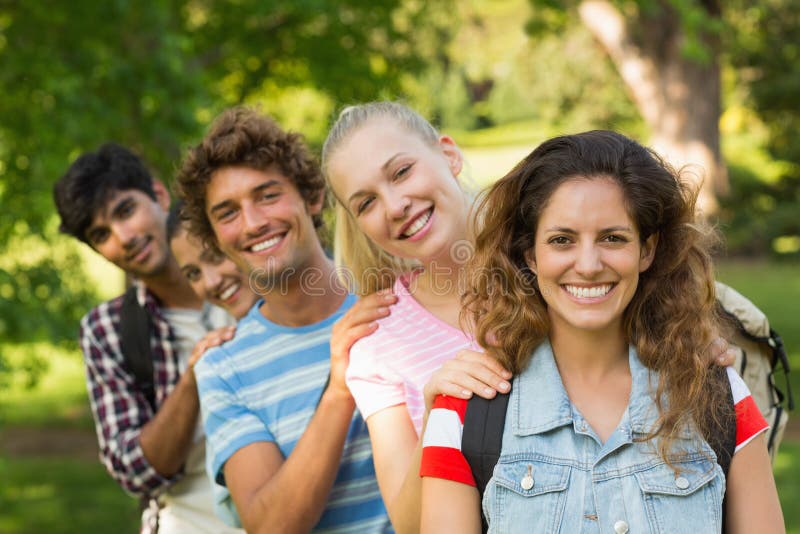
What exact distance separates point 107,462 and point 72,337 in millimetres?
3001

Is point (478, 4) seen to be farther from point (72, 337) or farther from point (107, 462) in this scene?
point (107, 462)

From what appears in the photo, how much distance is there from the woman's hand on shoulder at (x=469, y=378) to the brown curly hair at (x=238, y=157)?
1.16 m

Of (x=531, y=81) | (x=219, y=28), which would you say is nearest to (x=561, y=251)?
(x=219, y=28)

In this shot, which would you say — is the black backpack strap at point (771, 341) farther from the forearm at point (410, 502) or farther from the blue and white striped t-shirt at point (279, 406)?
the blue and white striped t-shirt at point (279, 406)

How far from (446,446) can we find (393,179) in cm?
85

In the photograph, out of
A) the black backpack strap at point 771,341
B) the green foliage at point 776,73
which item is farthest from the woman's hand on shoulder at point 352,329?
the green foliage at point 776,73

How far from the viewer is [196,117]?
6676 mm

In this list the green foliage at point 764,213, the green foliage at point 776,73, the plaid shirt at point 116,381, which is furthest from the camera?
the green foliage at point 776,73

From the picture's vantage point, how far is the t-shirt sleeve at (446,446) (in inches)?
80.0

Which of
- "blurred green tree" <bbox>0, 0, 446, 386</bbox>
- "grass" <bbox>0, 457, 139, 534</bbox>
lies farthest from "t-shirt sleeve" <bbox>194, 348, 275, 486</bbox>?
"grass" <bbox>0, 457, 139, 534</bbox>

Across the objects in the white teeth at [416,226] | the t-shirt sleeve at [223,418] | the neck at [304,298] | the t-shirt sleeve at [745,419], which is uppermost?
the white teeth at [416,226]

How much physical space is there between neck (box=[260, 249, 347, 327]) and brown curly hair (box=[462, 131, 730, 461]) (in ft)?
2.83

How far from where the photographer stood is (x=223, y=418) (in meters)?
2.81

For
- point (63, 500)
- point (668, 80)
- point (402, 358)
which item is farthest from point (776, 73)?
point (402, 358)
